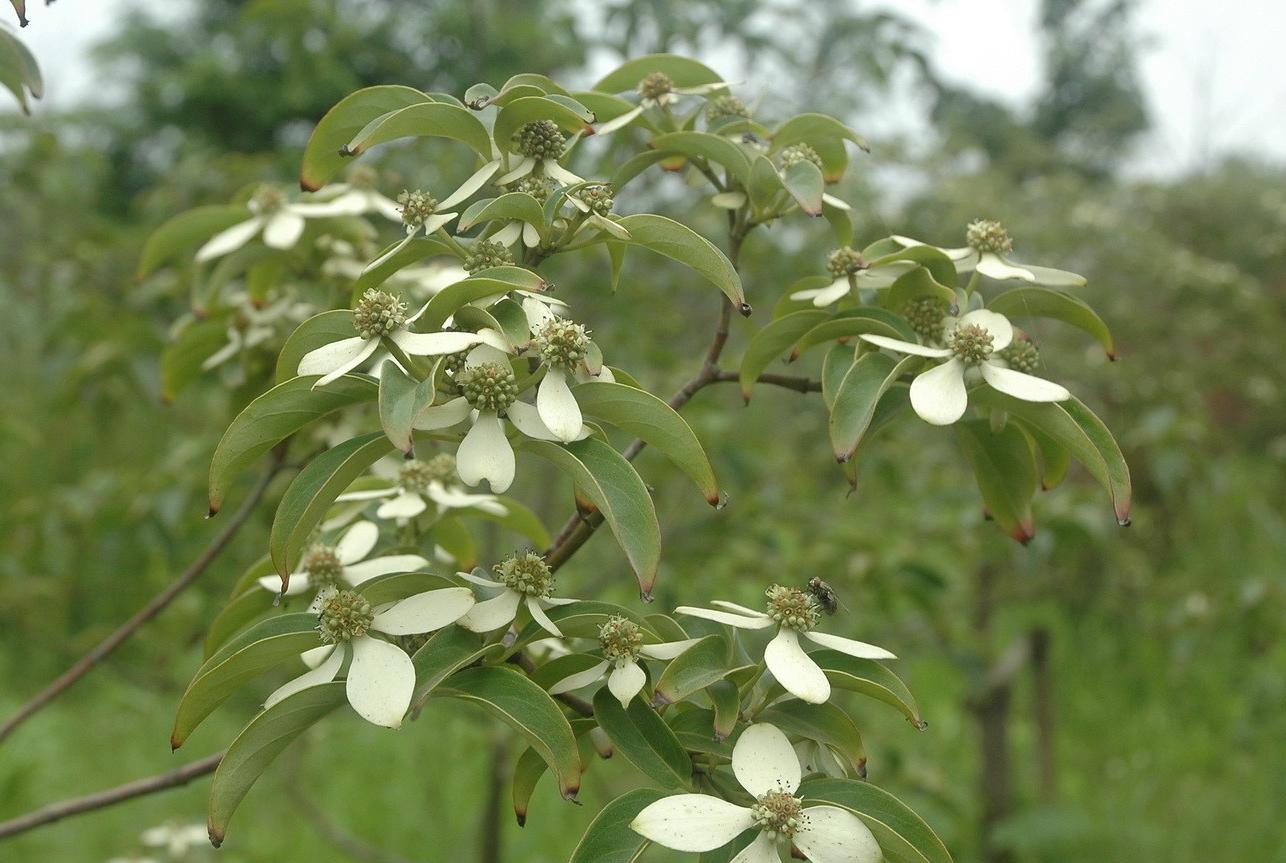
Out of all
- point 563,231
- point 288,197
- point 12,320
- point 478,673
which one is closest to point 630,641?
point 478,673

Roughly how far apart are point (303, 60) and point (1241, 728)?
10.7ft

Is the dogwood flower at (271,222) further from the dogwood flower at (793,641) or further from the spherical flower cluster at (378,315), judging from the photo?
the dogwood flower at (793,641)

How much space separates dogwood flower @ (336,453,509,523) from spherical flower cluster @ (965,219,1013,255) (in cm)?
48

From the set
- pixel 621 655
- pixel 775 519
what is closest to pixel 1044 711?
pixel 775 519

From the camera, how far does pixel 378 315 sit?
2.41ft

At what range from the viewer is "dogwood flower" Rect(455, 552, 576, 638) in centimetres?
75

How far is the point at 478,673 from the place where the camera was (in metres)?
0.72

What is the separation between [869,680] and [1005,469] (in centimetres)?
25

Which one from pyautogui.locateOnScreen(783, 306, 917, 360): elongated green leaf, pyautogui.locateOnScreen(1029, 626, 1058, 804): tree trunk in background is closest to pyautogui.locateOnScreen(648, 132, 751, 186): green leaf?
pyautogui.locateOnScreen(783, 306, 917, 360): elongated green leaf

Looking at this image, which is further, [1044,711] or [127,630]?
[1044,711]

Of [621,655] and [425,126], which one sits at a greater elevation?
[425,126]

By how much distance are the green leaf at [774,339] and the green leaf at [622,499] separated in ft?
0.81

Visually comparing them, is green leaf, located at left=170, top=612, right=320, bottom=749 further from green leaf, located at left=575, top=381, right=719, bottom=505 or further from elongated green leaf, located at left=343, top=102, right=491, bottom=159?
elongated green leaf, located at left=343, top=102, right=491, bottom=159

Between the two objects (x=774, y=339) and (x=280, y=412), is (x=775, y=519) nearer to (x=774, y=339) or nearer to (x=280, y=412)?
(x=774, y=339)
